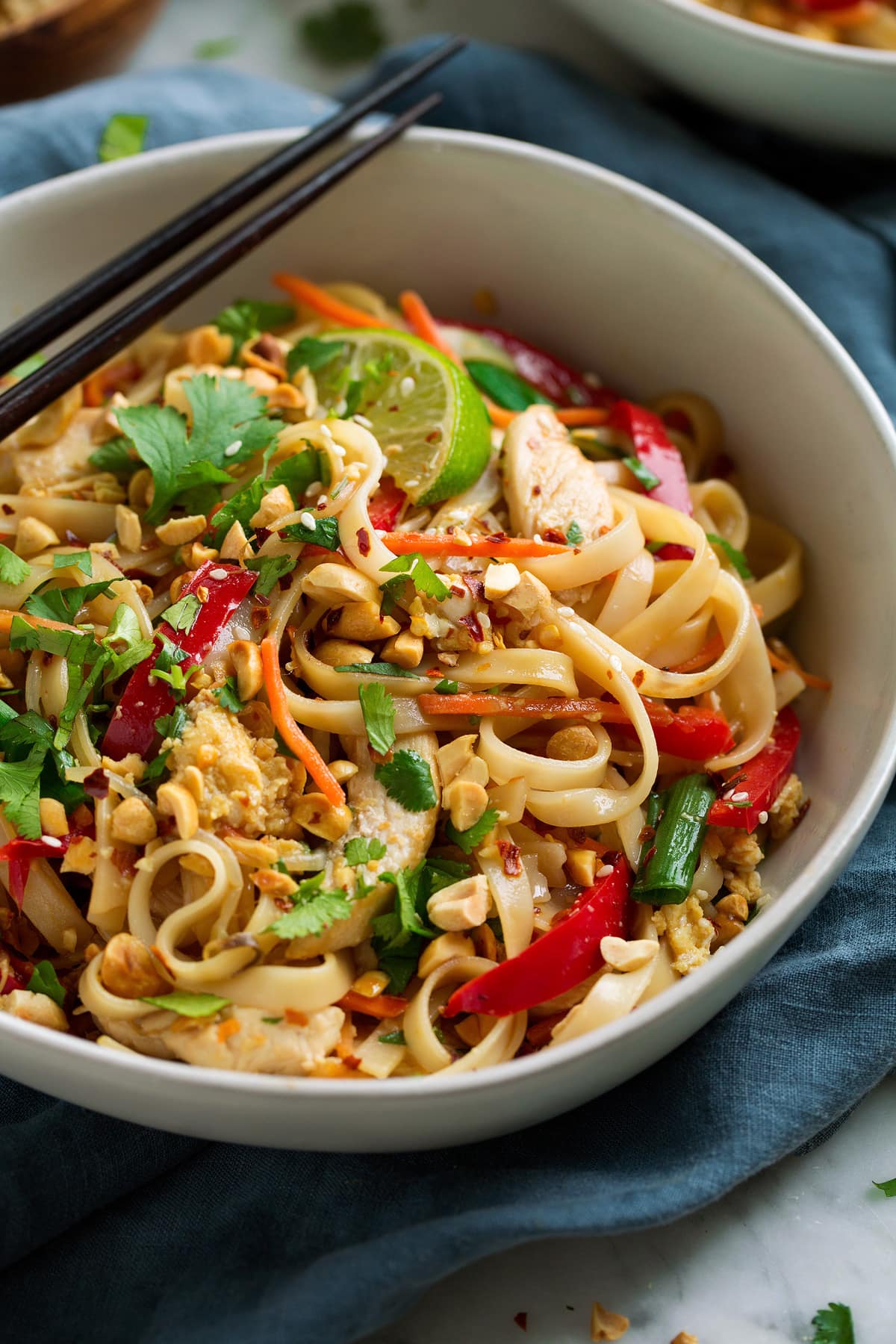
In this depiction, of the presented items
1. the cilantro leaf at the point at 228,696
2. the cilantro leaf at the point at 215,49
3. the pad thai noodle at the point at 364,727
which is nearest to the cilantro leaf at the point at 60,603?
the pad thai noodle at the point at 364,727

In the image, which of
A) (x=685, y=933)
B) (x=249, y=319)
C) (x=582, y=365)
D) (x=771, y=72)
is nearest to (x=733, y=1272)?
(x=685, y=933)

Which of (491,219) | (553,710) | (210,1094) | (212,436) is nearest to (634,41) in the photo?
(491,219)

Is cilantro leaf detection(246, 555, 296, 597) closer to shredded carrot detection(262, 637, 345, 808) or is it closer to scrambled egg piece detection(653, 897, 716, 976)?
shredded carrot detection(262, 637, 345, 808)

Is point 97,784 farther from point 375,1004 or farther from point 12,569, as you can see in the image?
point 375,1004

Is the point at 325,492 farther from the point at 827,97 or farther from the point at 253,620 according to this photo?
the point at 827,97

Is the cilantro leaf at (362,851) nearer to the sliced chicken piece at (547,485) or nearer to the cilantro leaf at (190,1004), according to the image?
the cilantro leaf at (190,1004)
